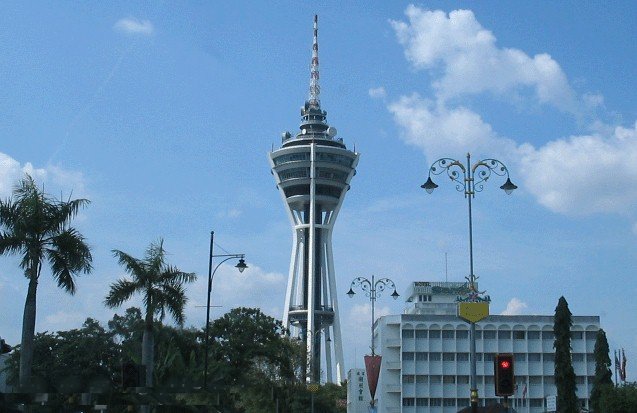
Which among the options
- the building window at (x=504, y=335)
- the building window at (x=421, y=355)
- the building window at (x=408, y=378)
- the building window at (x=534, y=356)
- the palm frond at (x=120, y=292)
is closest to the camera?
the palm frond at (x=120, y=292)

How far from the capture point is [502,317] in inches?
4801

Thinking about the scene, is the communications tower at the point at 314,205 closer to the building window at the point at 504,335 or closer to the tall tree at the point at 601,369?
the building window at the point at 504,335

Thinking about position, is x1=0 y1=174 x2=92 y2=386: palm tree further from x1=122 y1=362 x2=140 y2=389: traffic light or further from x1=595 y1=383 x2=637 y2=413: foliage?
x1=595 y1=383 x2=637 y2=413: foliage

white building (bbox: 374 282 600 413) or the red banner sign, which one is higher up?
white building (bbox: 374 282 600 413)

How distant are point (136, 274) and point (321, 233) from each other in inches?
5263

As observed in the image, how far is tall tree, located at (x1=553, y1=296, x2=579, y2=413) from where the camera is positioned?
73.7 metres

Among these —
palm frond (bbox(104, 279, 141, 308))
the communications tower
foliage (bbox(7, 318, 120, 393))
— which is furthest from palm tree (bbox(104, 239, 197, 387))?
the communications tower

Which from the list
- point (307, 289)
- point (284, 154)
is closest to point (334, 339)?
point (307, 289)

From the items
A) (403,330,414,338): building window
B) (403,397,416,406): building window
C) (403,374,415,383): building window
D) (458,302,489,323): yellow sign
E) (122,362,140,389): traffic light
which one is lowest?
(122,362,140,389): traffic light

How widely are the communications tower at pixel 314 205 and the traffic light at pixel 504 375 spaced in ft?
475

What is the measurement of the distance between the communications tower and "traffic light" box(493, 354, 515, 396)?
475 feet

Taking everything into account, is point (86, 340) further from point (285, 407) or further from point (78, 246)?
point (78, 246)

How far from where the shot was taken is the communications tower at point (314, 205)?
171625 mm

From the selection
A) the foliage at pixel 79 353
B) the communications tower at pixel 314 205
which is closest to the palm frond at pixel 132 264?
the foliage at pixel 79 353
